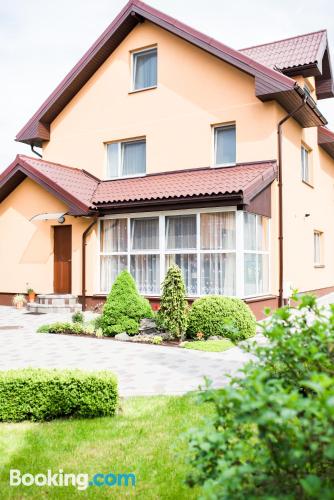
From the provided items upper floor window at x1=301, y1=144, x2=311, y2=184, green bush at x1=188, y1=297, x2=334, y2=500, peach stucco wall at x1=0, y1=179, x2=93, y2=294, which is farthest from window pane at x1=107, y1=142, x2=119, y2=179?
green bush at x1=188, y1=297, x2=334, y2=500

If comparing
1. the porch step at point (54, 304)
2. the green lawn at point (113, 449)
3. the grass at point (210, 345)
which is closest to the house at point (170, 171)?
the porch step at point (54, 304)

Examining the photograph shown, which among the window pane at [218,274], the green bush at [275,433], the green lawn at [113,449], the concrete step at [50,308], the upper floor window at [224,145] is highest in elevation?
the upper floor window at [224,145]

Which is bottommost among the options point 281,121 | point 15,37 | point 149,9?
point 281,121

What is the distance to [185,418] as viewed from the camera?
16.9ft

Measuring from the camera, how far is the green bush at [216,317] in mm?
10320

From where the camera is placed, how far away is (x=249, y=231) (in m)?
12.9

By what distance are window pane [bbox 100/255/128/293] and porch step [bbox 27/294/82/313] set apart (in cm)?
103

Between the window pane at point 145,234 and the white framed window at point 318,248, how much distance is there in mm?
7766

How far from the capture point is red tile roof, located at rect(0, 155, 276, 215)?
12.5 metres

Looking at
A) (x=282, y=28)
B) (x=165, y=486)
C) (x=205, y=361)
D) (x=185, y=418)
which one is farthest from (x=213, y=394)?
(x=282, y=28)

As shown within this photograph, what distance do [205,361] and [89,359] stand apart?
1996 mm

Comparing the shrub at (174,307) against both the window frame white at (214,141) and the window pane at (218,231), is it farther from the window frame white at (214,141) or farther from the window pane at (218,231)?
the window frame white at (214,141)

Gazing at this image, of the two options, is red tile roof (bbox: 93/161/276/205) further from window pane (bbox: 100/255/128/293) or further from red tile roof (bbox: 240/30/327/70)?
red tile roof (bbox: 240/30/327/70)

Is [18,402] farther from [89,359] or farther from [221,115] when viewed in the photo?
[221,115]
